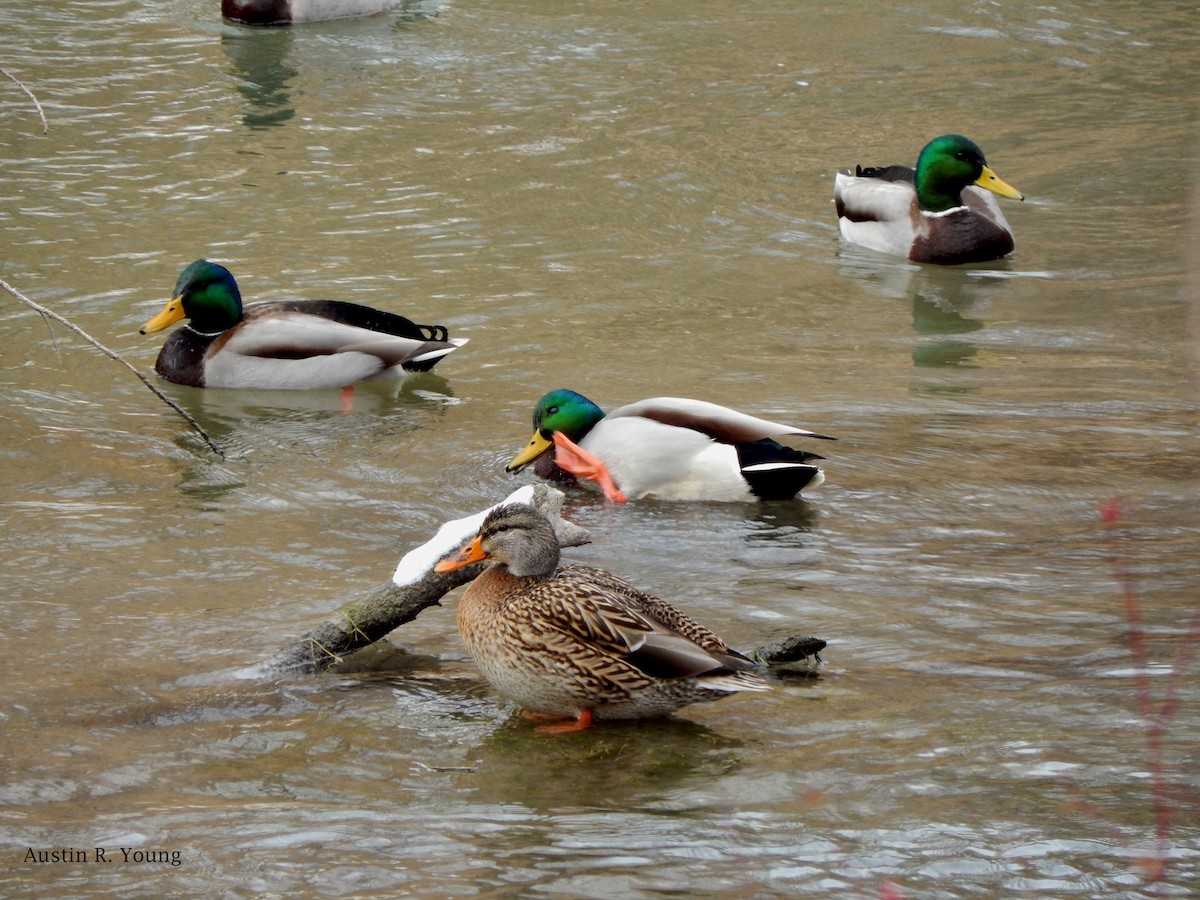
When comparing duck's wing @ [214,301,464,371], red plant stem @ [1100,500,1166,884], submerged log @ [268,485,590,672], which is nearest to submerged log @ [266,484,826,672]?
submerged log @ [268,485,590,672]

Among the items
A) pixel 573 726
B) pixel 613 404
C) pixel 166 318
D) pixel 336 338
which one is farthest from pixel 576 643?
pixel 166 318

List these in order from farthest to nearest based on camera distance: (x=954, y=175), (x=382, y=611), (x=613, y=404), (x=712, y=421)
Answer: (x=954, y=175) → (x=613, y=404) → (x=712, y=421) → (x=382, y=611)

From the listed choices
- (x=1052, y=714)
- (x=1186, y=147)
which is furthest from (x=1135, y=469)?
(x=1186, y=147)

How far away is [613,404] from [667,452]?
1.21 meters

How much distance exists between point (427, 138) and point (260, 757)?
9136mm

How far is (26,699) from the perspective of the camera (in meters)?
4.86

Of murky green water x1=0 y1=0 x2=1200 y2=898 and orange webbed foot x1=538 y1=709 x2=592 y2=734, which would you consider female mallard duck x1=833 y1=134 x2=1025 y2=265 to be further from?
orange webbed foot x1=538 y1=709 x2=592 y2=734

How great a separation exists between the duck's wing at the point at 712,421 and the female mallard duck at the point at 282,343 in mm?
2121

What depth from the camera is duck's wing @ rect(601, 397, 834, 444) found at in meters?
6.82

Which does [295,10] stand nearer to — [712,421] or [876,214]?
[876,214]

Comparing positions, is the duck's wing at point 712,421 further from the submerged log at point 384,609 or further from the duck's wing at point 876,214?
the duck's wing at point 876,214

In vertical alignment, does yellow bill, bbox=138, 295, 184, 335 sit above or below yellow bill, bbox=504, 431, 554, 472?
above

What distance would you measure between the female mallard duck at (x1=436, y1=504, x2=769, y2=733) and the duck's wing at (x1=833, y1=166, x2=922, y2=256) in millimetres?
7229

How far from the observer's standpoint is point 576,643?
14.7 ft
